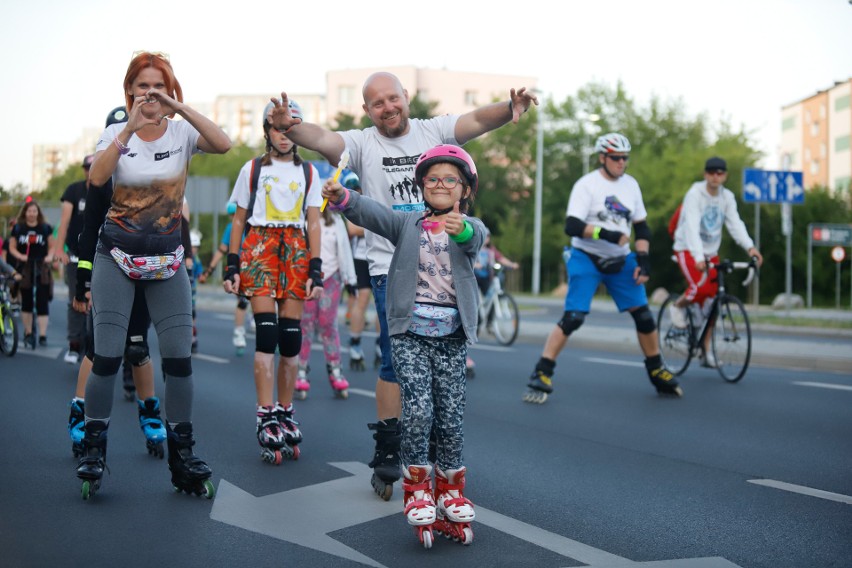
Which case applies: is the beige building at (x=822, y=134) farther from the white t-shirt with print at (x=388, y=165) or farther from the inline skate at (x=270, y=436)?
the white t-shirt with print at (x=388, y=165)

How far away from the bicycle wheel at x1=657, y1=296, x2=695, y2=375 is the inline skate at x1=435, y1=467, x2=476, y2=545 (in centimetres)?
→ 627

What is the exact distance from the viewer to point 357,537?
15.0 feet

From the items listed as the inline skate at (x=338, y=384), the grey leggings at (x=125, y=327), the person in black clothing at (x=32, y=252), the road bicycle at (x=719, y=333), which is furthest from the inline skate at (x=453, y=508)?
the person in black clothing at (x=32, y=252)

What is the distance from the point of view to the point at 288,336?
21.6ft

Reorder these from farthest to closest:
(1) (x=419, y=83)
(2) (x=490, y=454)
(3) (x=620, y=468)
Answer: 1. (1) (x=419, y=83)
2. (2) (x=490, y=454)
3. (3) (x=620, y=468)

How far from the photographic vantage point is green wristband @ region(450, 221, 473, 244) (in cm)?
448

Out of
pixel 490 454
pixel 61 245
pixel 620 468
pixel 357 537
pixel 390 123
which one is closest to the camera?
pixel 357 537

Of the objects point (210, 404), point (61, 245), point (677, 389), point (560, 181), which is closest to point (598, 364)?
point (677, 389)

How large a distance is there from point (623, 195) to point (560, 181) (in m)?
60.6

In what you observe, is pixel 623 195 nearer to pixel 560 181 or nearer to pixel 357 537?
pixel 357 537

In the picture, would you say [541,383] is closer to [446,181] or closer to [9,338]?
[446,181]

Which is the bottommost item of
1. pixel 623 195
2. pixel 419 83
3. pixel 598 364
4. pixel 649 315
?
pixel 598 364

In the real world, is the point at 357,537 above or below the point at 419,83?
below

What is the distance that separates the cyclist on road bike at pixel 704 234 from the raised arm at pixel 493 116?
202 inches
